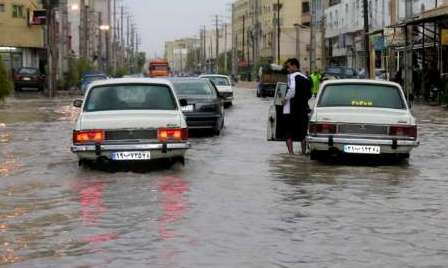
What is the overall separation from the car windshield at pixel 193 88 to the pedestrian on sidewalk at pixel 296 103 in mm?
6470

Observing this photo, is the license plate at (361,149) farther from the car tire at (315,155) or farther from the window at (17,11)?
the window at (17,11)

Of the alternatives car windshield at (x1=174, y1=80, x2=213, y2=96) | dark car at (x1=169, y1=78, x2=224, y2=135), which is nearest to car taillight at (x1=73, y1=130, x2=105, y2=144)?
dark car at (x1=169, y1=78, x2=224, y2=135)

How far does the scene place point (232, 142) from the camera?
68.8 ft

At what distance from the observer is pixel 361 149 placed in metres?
15.3

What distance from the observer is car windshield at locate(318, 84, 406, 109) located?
1609 centimetres

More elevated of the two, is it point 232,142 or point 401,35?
point 401,35

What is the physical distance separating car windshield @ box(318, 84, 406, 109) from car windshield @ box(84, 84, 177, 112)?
2.89m

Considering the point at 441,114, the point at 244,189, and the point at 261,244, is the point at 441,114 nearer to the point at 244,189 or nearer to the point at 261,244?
the point at 244,189

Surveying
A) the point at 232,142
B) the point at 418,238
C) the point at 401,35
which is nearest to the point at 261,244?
the point at 418,238

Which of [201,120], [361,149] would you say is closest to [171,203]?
[361,149]

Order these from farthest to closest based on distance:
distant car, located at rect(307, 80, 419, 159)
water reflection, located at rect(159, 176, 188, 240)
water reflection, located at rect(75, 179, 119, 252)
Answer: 1. distant car, located at rect(307, 80, 419, 159)
2. water reflection, located at rect(159, 176, 188, 240)
3. water reflection, located at rect(75, 179, 119, 252)

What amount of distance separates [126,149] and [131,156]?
0.14m

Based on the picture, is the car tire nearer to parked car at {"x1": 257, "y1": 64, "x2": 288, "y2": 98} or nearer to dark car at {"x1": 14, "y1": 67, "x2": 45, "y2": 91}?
parked car at {"x1": 257, "y1": 64, "x2": 288, "y2": 98}

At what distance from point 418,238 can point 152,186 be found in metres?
4.82
